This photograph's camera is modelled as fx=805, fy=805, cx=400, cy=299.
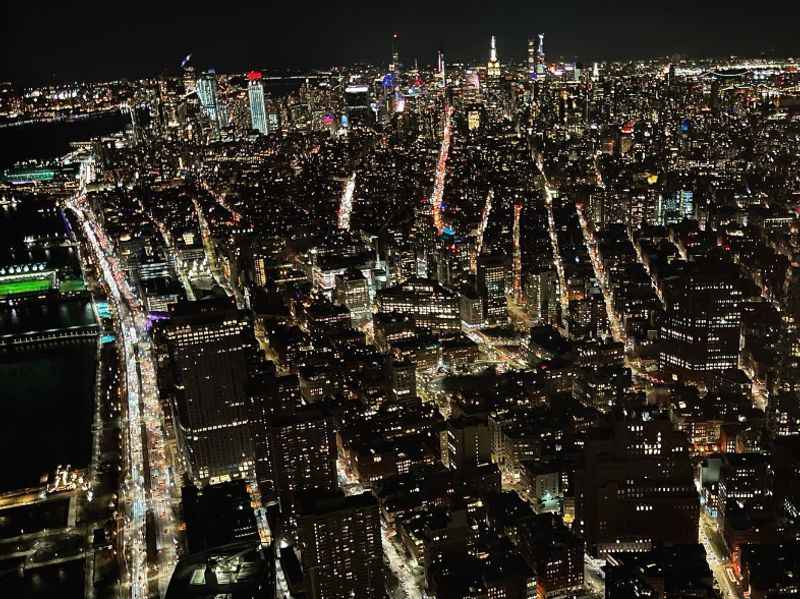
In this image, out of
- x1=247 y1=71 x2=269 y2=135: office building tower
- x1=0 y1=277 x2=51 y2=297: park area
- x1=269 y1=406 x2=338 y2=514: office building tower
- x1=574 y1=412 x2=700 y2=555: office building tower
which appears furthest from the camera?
x1=247 y1=71 x2=269 y2=135: office building tower

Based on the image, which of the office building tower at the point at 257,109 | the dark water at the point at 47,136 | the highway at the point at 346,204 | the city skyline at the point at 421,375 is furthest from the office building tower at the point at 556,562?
the office building tower at the point at 257,109

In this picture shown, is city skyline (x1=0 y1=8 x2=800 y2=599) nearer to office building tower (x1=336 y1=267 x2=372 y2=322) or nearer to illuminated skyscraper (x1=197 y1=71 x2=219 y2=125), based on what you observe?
office building tower (x1=336 y1=267 x2=372 y2=322)

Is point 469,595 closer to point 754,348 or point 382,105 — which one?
point 754,348

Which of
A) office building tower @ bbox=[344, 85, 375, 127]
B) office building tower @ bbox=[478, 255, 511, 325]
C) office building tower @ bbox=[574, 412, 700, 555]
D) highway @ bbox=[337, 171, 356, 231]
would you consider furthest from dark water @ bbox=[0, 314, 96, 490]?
office building tower @ bbox=[344, 85, 375, 127]

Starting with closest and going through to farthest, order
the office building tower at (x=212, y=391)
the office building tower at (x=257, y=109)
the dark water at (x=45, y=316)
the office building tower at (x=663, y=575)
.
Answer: the office building tower at (x=663, y=575) < the office building tower at (x=212, y=391) < the dark water at (x=45, y=316) < the office building tower at (x=257, y=109)

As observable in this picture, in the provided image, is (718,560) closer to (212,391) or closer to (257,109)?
(212,391)

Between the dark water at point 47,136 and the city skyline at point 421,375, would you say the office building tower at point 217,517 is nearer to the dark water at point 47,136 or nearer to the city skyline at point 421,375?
the city skyline at point 421,375

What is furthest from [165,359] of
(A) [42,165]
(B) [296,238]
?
(A) [42,165]
